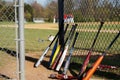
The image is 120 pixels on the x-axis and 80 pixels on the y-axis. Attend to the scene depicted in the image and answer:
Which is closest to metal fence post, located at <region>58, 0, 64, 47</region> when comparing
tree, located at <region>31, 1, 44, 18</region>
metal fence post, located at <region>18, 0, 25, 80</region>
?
metal fence post, located at <region>18, 0, 25, 80</region>

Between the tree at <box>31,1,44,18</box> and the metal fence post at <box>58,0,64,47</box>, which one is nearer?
the metal fence post at <box>58,0,64,47</box>

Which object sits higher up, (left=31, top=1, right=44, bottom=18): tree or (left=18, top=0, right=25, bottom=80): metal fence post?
(left=18, top=0, right=25, bottom=80): metal fence post

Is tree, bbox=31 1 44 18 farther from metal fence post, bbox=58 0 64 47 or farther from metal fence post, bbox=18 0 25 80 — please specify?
metal fence post, bbox=18 0 25 80

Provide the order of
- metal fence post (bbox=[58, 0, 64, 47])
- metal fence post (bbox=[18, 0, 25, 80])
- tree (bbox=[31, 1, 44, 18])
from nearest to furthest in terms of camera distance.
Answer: metal fence post (bbox=[18, 0, 25, 80])
metal fence post (bbox=[58, 0, 64, 47])
tree (bbox=[31, 1, 44, 18])

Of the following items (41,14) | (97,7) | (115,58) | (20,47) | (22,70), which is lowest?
(41,14)

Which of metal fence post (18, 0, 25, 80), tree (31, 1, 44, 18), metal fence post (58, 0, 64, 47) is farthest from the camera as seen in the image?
tree (31, 1, 44, 18)

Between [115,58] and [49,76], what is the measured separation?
9.19ft

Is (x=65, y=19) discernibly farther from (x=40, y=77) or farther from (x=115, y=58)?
(x=40, y=77)

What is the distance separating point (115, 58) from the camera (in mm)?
8523

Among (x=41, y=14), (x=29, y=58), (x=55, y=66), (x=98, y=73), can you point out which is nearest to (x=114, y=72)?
(x=98, y=73)

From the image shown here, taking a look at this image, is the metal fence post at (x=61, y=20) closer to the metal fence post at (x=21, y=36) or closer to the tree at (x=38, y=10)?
the metal fence post at (x=21, y=36)

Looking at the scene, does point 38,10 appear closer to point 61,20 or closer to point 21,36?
point 61,20

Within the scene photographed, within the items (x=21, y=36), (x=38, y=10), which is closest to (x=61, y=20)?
(x=21, y=36)

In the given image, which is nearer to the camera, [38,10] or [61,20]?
[61,20]
